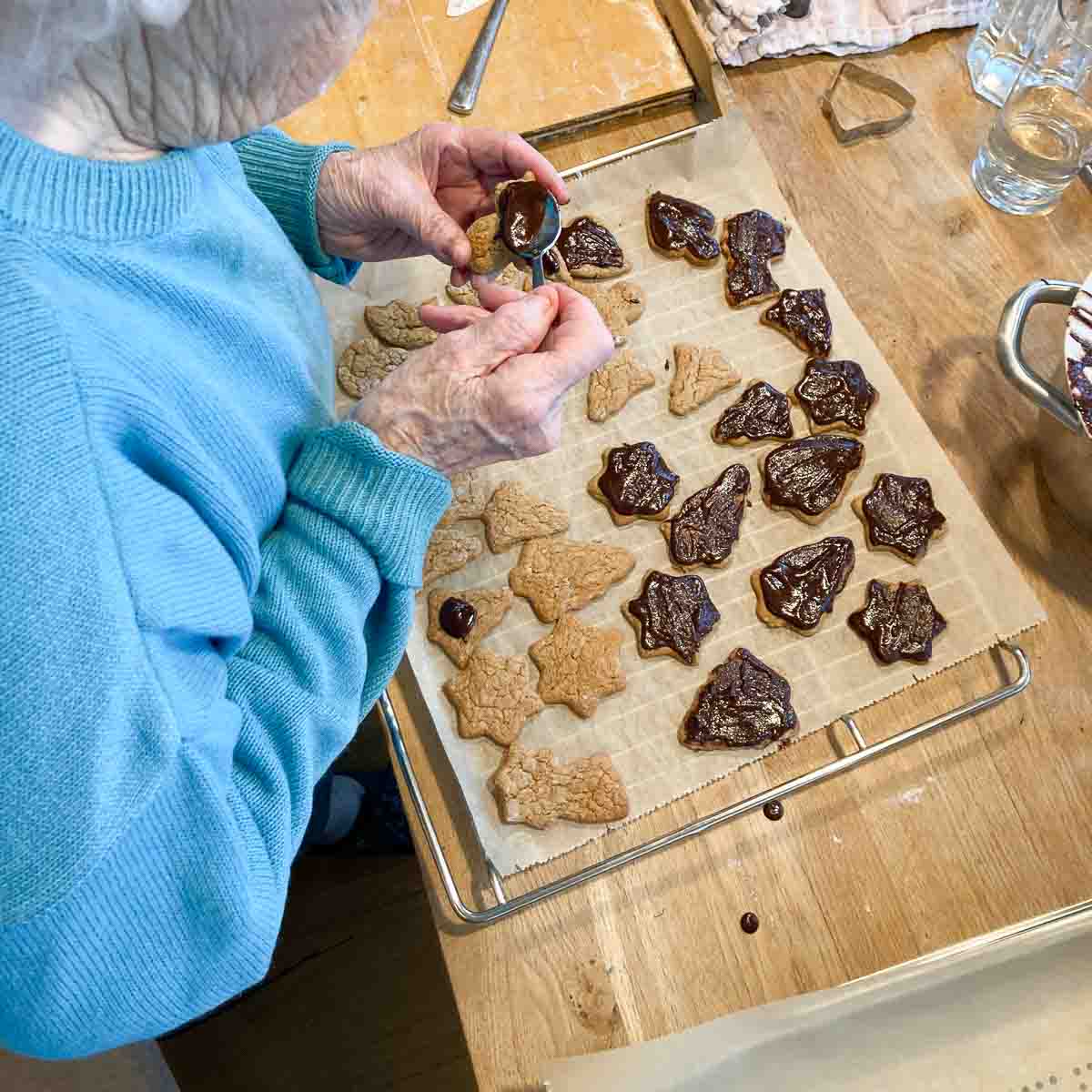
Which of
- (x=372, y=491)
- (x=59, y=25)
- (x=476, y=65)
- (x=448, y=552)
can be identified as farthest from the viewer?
(x=476, y=65)

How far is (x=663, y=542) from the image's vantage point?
1.51 m

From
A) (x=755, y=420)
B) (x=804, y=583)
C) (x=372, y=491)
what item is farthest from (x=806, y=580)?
(x=372, y=491)

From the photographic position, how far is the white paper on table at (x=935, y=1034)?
3.42 feet

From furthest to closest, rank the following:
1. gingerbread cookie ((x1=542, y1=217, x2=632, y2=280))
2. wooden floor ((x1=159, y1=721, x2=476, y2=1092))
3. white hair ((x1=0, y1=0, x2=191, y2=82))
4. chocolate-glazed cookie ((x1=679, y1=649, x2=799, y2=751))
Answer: wooden floor ((x1=159, y1=721, x2=476, y2=1092)) → gingerbread cookie ((x1=542, y1=217, x2=632, y2=280)) → chocolate-glazed cookie ((x1=679, y1=649, x2=799, y2=751)) → white hair ((x1=0, y1=0, x2=191, y2=82))

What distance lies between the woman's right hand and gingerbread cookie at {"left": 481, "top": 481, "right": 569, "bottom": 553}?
30 cm

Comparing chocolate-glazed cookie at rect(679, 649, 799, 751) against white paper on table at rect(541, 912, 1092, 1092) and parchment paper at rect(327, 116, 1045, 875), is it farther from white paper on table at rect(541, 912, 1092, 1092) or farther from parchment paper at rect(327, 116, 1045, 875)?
white paper on table at rect(541, 912, 1092, 1092)

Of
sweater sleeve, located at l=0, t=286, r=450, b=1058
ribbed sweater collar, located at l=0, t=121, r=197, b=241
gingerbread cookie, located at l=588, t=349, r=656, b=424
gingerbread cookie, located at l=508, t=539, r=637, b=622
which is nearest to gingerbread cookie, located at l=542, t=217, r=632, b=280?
gingerbread cookie, located at l=588, t=349, r=656, b=424

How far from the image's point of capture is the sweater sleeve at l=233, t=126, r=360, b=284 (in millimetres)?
1275

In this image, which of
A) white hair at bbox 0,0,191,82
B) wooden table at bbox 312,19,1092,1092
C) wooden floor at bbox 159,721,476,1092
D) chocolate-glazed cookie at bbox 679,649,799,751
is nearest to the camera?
white hair at bbox 0,0,191,82

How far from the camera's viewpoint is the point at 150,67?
2.43ft

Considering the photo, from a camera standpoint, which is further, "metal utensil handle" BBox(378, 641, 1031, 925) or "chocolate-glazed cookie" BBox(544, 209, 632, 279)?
"chocolate-glazed cookie" BBox(544, 209, 632, 279)

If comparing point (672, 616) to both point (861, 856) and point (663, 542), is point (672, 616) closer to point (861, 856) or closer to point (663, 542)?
point (663, 542)

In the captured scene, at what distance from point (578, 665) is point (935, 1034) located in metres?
0.63

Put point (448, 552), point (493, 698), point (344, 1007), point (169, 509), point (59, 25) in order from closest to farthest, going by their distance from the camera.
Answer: point (59, 25) → point (169, 509) → point (493, 698) → point (448, 552) → point (344, 1007)
